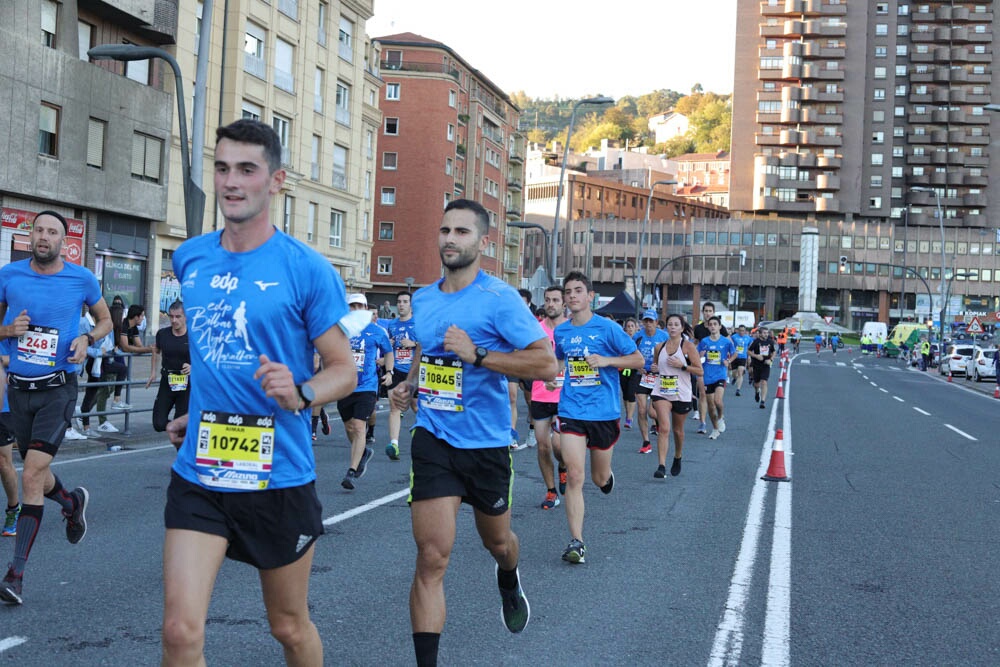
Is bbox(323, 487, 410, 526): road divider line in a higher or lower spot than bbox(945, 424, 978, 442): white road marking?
lower

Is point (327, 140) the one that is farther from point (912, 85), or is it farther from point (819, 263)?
point (912, 85)

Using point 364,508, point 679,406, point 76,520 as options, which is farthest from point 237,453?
point 679,406

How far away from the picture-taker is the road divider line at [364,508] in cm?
845

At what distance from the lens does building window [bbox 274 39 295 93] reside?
131 ft

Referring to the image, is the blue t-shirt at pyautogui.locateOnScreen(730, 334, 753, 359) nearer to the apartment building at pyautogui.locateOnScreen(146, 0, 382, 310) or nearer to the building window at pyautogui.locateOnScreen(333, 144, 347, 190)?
the apartment building at pyautogui.locateOnScreen(146, 0, 382, 310)

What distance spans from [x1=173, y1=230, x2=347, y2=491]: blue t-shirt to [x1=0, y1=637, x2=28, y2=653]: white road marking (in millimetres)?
1993

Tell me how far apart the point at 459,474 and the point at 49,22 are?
87.2 ft

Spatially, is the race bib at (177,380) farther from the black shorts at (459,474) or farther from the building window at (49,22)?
the building window at (49,22)

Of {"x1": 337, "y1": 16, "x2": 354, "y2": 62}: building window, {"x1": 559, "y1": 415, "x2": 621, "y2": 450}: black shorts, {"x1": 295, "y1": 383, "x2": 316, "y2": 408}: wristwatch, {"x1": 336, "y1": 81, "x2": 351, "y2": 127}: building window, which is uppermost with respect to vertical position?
{"x1": 337, "y1": 16, "x2": 354, "y2": 62}: building window

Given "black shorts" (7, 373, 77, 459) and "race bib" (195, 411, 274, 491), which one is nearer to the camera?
"race bib" (195, 411, 274, 491)

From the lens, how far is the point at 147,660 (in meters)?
4.64

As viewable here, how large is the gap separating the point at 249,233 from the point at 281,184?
8.9 inches

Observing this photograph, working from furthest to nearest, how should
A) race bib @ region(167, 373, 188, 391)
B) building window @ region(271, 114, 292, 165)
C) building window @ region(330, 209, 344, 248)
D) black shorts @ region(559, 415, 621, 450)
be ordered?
building window @ region(330, 209, 344, 248), building window @ region(271, 114, 292, 165), race bib @ region(167, 373, 188, 391), black shorts @ region(559, 415, 621, 450)

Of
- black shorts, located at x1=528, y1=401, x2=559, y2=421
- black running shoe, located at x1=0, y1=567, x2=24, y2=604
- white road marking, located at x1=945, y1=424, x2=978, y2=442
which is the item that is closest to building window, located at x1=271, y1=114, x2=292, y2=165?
white road marking, located at x1=945, y1=424, x2=978, y2=442
